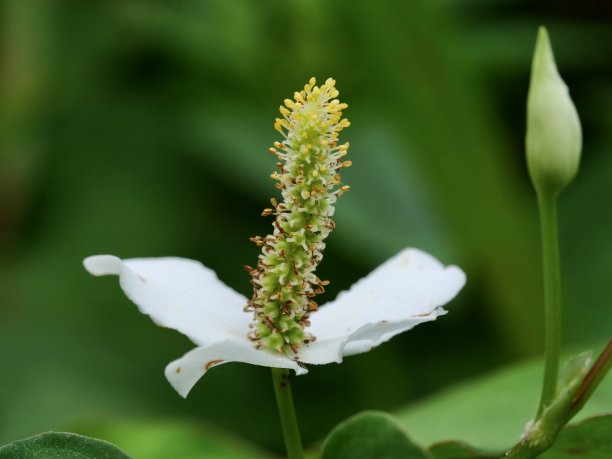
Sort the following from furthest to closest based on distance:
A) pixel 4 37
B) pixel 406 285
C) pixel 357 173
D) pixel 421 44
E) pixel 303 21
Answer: pixel 4 37, pixel 357 173, pixel 303 21, pixel 421 44, pixel 406 285

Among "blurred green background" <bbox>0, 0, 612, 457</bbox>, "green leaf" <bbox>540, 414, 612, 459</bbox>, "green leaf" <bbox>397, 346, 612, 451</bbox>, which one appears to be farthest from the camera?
"blurred green background" <bbox>0, 0, 612, 457</bbox>

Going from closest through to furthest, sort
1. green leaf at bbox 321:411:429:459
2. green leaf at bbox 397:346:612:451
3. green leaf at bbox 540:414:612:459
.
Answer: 1. green leaf at bbox 321:411:429:459
2. green leaf at bbox 540:414:612:459
3. green leaf at bbox 397:346:612:451

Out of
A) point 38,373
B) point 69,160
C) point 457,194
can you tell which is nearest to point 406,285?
point 457,194

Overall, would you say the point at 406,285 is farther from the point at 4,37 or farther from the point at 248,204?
the point at 4,37

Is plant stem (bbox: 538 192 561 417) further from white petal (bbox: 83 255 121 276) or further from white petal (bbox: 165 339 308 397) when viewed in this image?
white petal (bbox: 83 255 121 276)

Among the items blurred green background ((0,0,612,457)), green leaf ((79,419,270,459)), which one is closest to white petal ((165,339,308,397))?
green leaf ((79,419,270,459))

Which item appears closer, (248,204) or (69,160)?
(248,204)

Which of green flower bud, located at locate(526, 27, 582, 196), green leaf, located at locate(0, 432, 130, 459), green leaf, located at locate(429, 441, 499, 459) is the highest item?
green flower bud, located at locate(526, 27, 582, 196)

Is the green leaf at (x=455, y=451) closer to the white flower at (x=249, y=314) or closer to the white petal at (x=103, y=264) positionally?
the white flower at (x=249, y=314)
